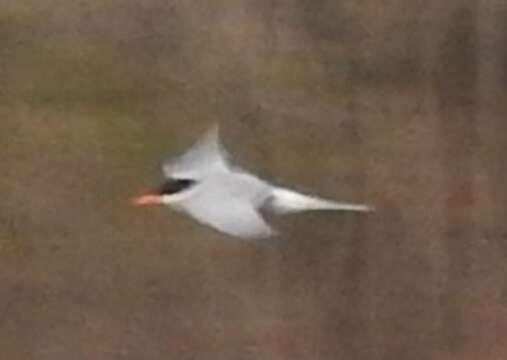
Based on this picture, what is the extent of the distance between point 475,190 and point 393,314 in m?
0.10

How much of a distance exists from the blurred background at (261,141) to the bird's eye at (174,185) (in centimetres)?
1

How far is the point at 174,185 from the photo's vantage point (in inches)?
44.4

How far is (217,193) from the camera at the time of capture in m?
1.13

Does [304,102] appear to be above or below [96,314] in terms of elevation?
above

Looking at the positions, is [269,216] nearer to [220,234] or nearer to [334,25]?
[220,234]

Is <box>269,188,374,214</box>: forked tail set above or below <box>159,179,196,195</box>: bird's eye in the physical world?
below

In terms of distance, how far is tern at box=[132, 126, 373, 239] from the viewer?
1.13 meters

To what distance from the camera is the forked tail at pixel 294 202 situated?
1131mm

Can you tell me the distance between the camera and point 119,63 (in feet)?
3.73

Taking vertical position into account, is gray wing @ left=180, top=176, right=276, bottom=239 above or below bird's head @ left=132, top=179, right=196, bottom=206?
below

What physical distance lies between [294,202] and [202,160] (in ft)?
0.23

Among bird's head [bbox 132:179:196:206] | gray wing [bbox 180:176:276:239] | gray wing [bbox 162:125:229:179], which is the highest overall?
gray wing [bbox 162:125:229:179]

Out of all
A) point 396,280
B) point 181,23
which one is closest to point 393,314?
point 396,280

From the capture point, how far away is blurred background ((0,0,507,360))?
114 cm
